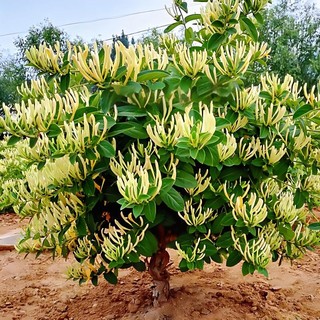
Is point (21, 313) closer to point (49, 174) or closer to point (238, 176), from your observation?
point (49, 174)

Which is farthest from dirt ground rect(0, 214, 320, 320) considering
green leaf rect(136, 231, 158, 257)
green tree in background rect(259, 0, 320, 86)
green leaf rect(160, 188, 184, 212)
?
green tree in background rect(259, 0, 320, 86)

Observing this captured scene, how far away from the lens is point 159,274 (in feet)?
5.47

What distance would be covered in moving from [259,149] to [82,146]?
58 centimetres

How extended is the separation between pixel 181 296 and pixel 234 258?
58cm

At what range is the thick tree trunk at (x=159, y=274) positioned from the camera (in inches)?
64.1

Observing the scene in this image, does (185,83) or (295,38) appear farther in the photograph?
(295,38)

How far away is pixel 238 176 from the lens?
1311 mm

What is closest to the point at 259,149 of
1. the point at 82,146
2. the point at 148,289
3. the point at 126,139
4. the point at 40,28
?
the point at 126,139

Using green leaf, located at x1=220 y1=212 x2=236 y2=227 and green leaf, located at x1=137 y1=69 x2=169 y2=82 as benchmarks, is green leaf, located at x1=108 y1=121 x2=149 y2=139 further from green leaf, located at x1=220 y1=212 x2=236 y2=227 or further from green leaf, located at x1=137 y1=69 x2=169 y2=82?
green leaf, located at x1=220 y1=212 x2=236 y2=227

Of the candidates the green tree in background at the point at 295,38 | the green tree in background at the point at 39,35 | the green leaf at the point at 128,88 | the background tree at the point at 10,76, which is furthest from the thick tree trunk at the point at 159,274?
the green tree in background at the point at 39,35

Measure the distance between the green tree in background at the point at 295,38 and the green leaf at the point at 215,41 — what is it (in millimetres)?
9404

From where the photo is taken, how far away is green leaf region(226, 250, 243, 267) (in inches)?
50.9

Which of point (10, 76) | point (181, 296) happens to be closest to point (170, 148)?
point (181, 296)

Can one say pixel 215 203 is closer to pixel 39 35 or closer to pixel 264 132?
pixel 264 132
